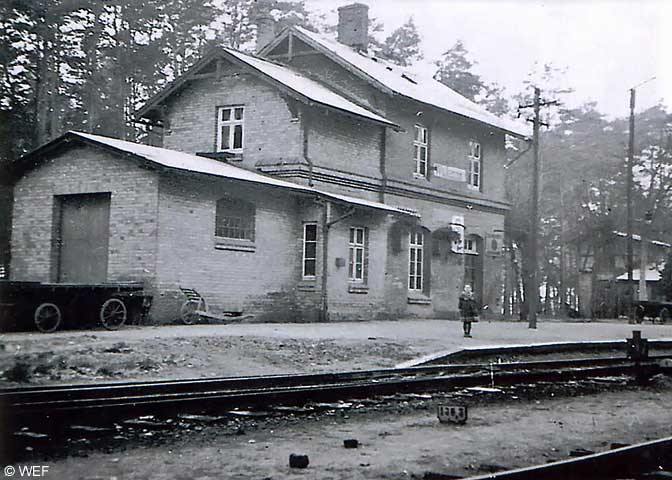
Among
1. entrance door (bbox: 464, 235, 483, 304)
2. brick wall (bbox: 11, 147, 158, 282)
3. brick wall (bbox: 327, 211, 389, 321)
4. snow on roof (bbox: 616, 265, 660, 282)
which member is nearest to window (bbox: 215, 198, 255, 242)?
brick wall (bbox: 11, 147, 158, 282)

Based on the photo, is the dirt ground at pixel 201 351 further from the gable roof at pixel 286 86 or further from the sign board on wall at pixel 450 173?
the sign board on wall at pixel 450 173

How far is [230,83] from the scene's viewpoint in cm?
2455

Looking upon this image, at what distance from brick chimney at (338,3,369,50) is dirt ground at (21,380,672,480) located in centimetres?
2222

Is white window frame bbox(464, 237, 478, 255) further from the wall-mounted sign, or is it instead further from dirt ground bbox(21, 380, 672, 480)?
dirt ground bbox(21, 380, 672, 480)

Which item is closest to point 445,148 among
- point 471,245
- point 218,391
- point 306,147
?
point 471,245

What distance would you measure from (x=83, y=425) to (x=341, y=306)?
647 inches

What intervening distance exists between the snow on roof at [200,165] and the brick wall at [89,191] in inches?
15.6

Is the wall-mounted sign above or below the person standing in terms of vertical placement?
above

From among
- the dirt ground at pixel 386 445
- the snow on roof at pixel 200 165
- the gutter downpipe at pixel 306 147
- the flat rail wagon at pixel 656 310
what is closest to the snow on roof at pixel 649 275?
the flat rail wagon at pixel 656 310

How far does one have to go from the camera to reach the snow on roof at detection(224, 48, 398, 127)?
23.1m

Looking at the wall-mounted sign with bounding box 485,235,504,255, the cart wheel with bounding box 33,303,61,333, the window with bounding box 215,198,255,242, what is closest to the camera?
the cart wheel with bounding box 33,303,61,333

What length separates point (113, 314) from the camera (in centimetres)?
1698

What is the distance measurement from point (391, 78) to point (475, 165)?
549 centimetres

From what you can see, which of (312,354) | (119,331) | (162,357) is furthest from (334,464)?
(119,331)
